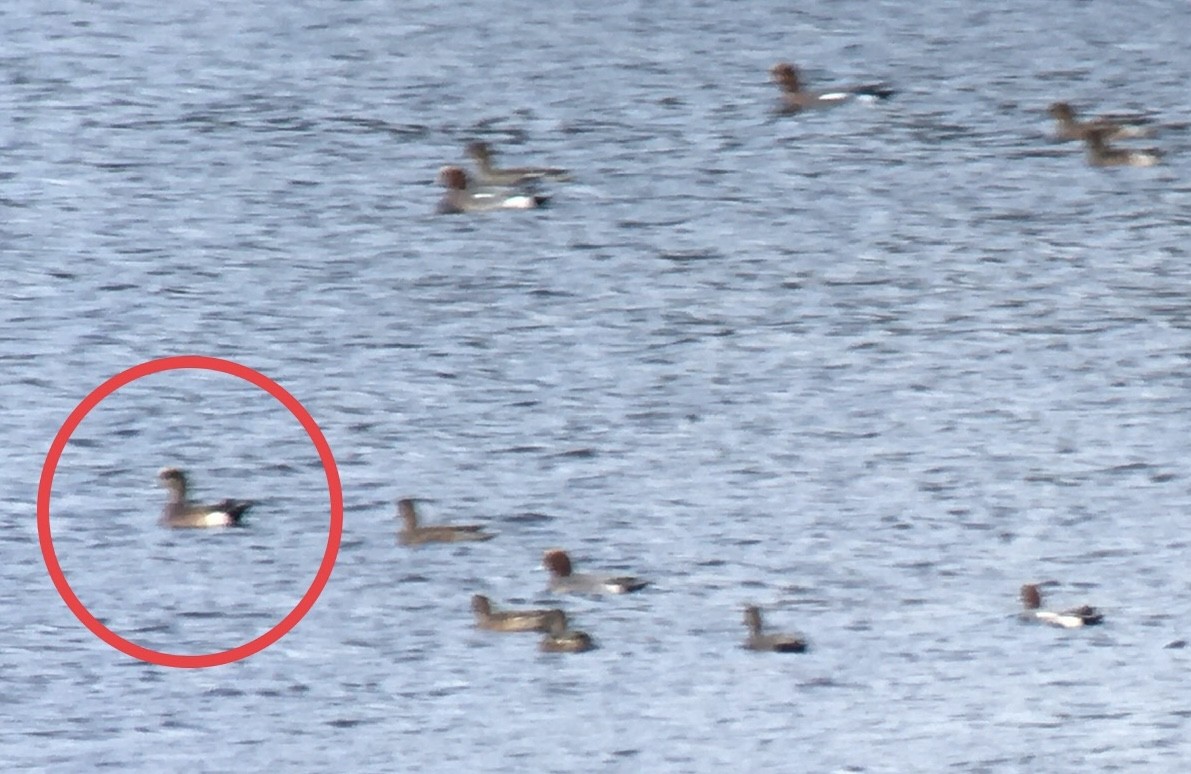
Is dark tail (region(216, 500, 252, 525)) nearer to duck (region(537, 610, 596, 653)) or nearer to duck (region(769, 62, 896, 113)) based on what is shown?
duck (region(537, 610, 596, 653))

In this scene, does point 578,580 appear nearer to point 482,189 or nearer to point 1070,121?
point 482,189

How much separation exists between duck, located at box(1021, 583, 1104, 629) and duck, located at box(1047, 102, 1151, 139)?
0.94 ft

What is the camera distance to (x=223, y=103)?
0.75 m

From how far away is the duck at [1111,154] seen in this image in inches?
30.5

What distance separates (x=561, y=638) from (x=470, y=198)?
276 mm

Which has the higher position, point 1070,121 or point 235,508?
point 1070,121

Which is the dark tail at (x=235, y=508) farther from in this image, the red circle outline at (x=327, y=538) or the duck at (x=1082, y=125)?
the duck at (x=1082, y=125)

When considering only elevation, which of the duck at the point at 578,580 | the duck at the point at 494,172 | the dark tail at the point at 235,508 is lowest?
the duck at the point at 578,580

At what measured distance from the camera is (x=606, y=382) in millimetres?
760

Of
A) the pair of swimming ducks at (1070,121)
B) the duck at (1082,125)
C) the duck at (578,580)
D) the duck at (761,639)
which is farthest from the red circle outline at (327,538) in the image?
the duck at (1082,125)

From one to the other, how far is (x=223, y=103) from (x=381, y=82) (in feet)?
0.32

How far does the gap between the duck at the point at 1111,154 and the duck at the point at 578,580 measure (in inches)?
15.4

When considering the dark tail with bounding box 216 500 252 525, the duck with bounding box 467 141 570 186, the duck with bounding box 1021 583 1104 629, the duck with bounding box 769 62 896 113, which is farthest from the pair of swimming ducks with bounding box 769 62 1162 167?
the dark tail with bounding box 216 500 252 525

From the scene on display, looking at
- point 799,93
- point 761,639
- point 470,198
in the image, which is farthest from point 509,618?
point 799,93
